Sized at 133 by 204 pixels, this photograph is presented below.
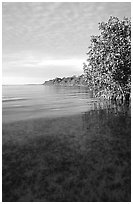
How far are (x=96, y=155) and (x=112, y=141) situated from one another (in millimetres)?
4010

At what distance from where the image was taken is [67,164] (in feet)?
49.1

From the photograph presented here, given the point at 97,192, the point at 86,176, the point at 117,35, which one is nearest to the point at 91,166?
the point at 86,176

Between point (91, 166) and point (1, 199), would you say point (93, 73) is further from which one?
point (1, 199)

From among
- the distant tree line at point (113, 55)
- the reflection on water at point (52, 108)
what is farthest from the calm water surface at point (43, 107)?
the distant tree line at point (113, 55)

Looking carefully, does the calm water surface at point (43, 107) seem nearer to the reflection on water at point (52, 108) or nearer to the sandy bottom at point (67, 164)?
the reflection on water at point (52, 108)

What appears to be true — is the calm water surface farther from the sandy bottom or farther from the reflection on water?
the sandy bottom

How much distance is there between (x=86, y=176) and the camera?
13008 millimetres

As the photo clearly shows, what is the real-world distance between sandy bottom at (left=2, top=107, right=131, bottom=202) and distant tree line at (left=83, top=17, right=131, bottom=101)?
17.1 m

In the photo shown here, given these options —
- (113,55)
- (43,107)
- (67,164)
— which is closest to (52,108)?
(43,107)

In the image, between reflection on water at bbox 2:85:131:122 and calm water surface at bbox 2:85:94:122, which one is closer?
reflection on water at bbox 2:85:131:122

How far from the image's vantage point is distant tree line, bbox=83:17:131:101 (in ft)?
127

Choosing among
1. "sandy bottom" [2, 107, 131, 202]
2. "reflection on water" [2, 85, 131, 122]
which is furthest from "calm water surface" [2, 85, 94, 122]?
"sandy bottom" [2, 107, 131, 202]

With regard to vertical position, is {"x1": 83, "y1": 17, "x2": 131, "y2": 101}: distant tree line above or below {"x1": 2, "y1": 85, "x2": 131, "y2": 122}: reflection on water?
above

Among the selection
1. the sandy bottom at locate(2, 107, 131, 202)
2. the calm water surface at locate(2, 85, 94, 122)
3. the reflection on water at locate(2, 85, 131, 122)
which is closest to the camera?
the sandy bottom at locate(2, 107, 131, 202)
